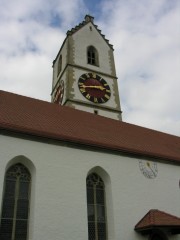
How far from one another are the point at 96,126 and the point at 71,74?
24.3ft

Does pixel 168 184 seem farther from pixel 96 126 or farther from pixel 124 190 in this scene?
pixel 96 126

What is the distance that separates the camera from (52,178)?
10648 mm

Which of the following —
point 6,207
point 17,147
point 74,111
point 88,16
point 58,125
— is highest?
point 88,16

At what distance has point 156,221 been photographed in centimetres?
1112

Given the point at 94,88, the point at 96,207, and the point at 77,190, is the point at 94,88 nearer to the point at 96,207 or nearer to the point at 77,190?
the point at 96,207

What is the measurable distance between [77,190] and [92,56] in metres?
14.9

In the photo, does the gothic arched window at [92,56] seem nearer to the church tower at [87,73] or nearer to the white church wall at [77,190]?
the church tower at [87,73]

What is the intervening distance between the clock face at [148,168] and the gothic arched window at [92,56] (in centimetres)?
1170

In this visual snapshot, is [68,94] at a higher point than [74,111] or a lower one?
higher

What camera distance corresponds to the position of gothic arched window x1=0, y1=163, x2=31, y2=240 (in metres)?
9.52

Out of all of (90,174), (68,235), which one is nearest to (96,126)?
(90,174)

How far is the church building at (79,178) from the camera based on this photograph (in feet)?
32.9

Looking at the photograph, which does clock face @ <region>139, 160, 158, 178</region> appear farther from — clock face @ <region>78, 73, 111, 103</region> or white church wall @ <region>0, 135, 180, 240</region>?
clock face @ <region>78, 73, 111, 103</region>

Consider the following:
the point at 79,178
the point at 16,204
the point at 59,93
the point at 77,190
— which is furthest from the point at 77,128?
the point at 59,93
